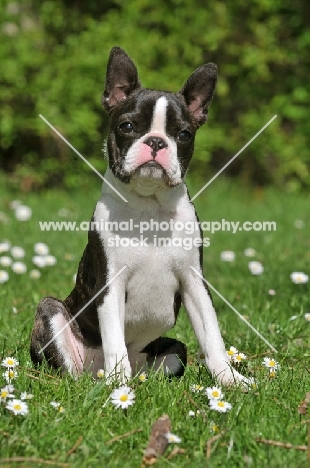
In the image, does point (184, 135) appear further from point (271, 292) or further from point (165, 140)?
point (271, 292)

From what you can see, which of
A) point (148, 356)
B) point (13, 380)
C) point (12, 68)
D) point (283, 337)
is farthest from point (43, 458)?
point (12, 68)

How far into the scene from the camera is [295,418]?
3373 millimetres

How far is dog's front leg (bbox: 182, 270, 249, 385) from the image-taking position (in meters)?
3.88

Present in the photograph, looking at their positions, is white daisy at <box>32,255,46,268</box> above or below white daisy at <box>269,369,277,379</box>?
above

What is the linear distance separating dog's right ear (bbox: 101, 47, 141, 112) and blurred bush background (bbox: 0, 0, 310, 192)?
612 centimetres

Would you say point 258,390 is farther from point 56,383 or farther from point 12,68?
point 12,68

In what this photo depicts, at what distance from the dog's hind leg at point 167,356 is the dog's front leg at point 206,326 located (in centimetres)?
19

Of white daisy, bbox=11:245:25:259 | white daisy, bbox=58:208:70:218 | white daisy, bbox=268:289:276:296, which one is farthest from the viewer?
white daisy, bbox=58:208:70:218

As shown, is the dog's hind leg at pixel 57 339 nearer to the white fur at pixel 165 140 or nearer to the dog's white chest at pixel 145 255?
the dog's white chest at pixel 145 255

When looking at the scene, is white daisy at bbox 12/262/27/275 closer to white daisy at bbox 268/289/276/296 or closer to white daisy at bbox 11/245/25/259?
white daisy at bbox 11/245/25/259

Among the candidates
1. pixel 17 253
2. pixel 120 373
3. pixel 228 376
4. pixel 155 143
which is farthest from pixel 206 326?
pixel 17 253

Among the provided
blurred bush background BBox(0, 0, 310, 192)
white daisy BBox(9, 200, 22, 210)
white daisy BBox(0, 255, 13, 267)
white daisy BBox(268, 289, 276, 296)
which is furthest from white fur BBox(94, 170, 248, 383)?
blurred bush background BBox(0, 0, 310, 192)

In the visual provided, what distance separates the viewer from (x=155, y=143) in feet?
12.6

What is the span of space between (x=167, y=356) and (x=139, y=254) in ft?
2.07
